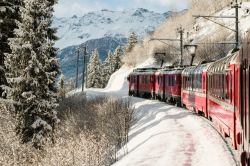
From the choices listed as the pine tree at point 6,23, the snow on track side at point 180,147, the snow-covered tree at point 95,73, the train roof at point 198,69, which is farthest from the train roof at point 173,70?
the snow-covered tree at point 95,73

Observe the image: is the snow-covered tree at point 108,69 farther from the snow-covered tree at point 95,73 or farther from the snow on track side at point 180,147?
the snow on track side at point 180,147

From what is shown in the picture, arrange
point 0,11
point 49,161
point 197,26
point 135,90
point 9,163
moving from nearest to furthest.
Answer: point 49,161, point 9,163, point 0,11, point 135,90, point 197,26

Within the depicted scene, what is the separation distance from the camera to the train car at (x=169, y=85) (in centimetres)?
3441

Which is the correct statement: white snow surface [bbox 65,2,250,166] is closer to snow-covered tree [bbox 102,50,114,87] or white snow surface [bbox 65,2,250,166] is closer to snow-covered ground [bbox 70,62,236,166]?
snow-covered ground [bbox 70,62,236,166]

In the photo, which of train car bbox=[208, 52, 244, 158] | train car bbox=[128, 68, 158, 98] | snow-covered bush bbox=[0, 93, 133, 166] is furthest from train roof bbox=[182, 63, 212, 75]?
train car bbox=[128, 68, 158, 98]

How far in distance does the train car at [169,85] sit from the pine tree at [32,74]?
10.8 meters

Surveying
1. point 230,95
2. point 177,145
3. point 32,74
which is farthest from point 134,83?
point 230,95

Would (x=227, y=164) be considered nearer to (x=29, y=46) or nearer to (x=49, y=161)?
(x=49, y=161)

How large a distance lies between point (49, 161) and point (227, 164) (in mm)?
7326

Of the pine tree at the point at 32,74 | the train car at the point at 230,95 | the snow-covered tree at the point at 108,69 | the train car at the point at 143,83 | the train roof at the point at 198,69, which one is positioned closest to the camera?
the train car at the point at 230,95

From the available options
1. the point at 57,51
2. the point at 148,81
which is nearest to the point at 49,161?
the point at 57,51

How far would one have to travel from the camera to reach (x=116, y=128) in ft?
73.2

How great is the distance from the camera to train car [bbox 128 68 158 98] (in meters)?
45.7

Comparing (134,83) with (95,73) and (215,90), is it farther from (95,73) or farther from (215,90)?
(95,73)
